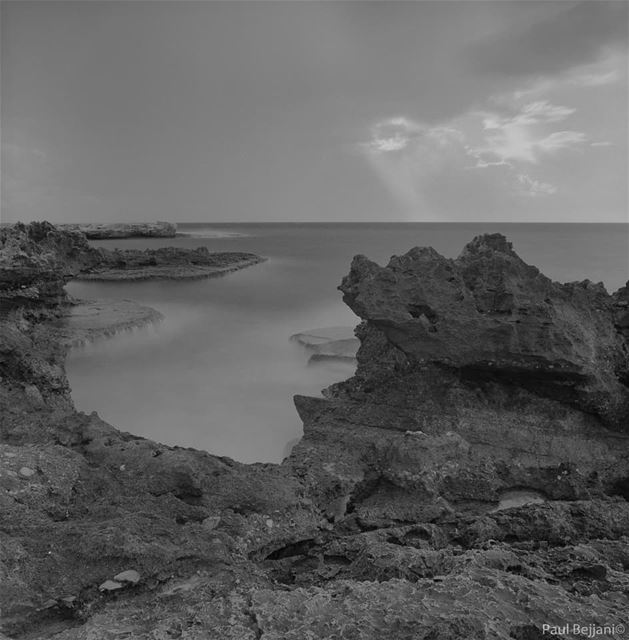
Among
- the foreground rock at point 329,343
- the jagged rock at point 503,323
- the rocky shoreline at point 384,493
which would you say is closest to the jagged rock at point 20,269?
the rocky shoreline at point 384,493

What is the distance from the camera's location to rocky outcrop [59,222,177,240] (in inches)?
2491

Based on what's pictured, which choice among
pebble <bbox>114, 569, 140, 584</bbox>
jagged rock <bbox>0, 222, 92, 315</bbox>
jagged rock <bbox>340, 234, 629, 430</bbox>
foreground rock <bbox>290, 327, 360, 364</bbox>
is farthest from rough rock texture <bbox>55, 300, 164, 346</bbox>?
pebble <bbox>114, 569, 140, 584</bbox>

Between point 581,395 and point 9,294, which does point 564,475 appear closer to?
point 581,395

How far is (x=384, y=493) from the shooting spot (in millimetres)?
4512

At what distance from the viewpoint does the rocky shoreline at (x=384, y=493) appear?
231cm

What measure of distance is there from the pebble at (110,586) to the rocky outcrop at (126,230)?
215 feet

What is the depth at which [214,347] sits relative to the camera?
11969 millimetres

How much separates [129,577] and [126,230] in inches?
2732

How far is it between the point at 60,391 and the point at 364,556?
5007 mm

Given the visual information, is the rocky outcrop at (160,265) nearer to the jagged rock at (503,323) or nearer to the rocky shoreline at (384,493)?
the rocky shoreline at (384,493)

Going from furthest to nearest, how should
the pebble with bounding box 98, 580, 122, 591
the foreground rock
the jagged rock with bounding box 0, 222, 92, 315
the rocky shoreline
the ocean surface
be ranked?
the foreground rock → the jagged rock with bounding box 0, 222, 92, 315 → the ocean surface → the pebble with bounding box 98, 580, 122, 591 → the rocky shoreline

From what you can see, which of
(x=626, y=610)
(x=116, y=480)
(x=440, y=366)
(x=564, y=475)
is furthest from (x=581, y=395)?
(x=116, y=480)

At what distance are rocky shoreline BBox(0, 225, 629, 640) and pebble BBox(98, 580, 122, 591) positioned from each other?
47 millimetres

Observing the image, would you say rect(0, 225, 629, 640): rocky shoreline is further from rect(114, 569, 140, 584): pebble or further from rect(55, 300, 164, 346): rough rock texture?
rect(55, 300, 164, 346): rough rock texture
